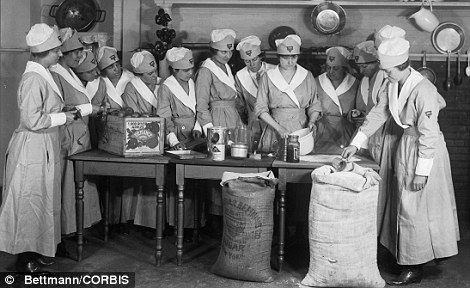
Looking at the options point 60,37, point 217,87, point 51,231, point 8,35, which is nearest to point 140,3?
point 8,35

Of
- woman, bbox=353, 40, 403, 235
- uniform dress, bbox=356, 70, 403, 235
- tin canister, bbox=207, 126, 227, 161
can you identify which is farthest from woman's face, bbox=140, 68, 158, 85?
uniform dress, bbox=356, 70, 403, 235

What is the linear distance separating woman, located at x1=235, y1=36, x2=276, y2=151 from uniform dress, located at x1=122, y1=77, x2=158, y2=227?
76cm

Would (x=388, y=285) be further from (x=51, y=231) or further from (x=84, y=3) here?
(x=84, y=3)

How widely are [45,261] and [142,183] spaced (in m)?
1.05

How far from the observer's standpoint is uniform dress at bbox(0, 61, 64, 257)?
4.50 metres

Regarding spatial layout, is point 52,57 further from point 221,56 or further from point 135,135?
point 221,56

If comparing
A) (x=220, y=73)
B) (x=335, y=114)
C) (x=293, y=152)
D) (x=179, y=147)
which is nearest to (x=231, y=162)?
(x=293, y=152)

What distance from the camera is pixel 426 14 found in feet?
22.0

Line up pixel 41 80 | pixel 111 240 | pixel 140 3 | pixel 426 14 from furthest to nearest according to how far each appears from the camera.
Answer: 1. pixel 140 3
2. pixel 426 14
3. pixel 111 240
4. pixel 41 80

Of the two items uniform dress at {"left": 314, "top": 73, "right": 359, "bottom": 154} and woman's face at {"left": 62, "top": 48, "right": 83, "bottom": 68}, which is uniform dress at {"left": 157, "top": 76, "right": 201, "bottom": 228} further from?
uniform dress at {"left": 314, "top": 73, "right": 359, "bottom": 154}

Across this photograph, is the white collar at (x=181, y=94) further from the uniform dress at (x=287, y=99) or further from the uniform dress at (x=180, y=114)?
the uniform dress at (x=287, y=99)

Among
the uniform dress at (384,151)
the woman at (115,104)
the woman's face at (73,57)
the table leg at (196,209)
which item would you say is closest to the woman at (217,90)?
the table leg at (196,209)

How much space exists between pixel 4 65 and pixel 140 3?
4.86 ft

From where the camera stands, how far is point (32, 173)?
14.9ft
